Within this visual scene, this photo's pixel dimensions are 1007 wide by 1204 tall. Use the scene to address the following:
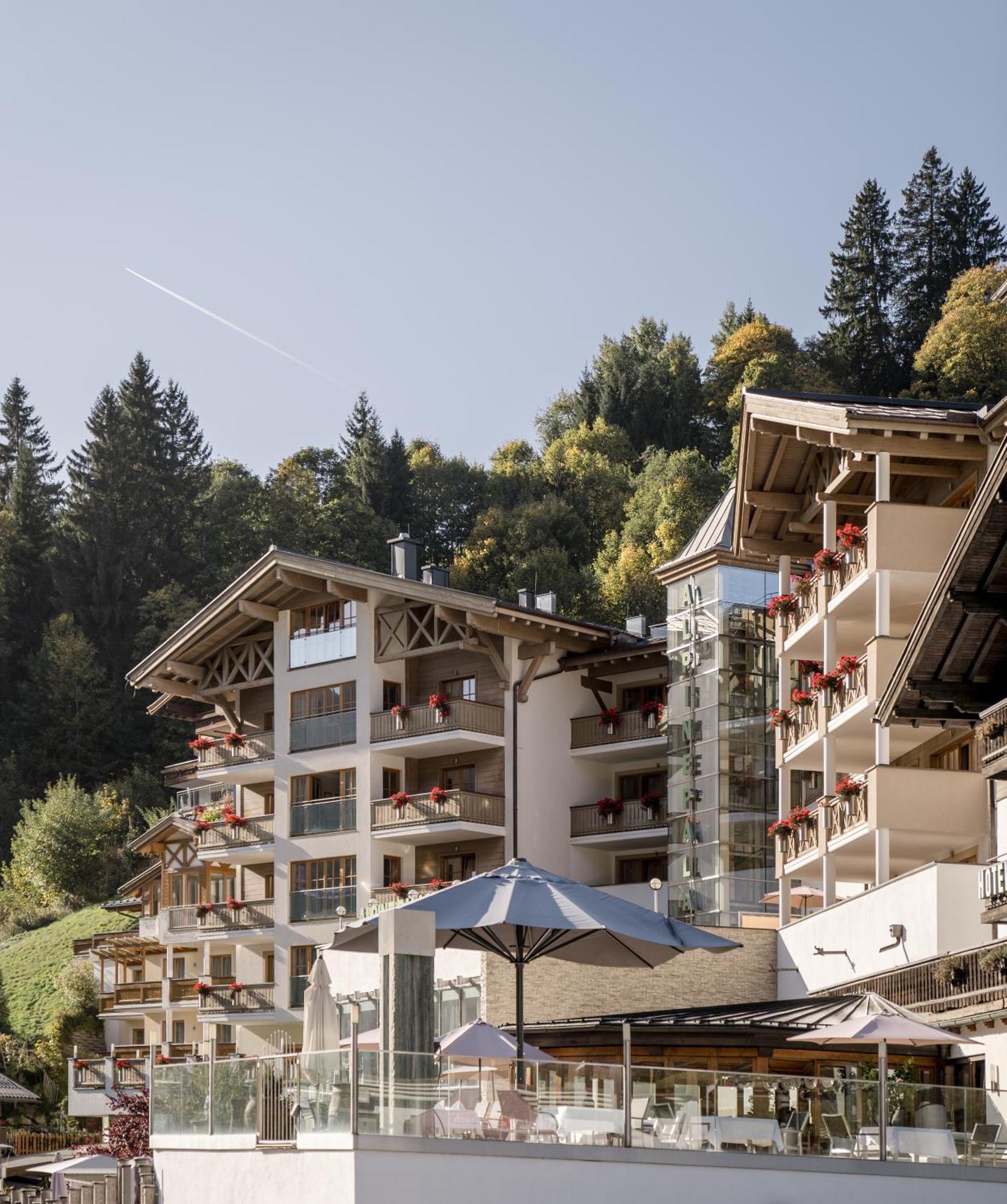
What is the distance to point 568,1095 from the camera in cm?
1875

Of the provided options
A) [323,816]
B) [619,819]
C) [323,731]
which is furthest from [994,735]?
[323,731]

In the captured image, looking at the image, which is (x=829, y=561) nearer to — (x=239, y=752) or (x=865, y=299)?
(x=239, y=752)

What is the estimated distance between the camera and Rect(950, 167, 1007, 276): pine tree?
271 feet

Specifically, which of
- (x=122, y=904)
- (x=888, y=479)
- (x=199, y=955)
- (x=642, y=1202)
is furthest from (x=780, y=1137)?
(x=122, y=904)

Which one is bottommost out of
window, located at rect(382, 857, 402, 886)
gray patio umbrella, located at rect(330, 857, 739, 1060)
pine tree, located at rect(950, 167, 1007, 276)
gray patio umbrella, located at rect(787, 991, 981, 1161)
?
gray patio umbrella, located at rect(787, 991, 981, 1161)

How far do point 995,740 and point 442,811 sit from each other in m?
21.4

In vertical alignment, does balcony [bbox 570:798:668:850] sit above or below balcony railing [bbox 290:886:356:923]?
above

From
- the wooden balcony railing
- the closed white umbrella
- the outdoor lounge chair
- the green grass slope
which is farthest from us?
the green grass slope

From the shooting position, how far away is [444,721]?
4203cm

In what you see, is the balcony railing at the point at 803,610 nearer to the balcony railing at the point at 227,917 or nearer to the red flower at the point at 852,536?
the red flower at the point at 852,536

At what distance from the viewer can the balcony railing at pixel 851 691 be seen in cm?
2984

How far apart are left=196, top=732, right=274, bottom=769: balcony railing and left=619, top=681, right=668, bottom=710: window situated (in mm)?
8508

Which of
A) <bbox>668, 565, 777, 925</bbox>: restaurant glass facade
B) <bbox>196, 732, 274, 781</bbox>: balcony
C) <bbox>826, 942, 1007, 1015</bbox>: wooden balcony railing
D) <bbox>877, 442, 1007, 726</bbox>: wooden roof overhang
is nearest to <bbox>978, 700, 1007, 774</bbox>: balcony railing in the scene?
<bbox>877, 442, 1007, 726</bbox>: wooden roof overhang

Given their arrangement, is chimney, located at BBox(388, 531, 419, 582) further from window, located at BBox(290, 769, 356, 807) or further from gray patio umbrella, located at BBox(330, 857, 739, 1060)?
gray patio umbrella, located at BBox(330, 857, 739, 1060)
